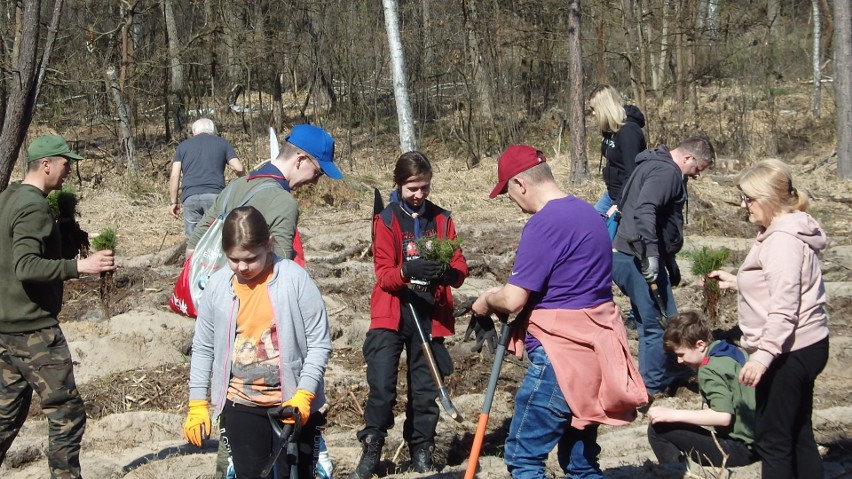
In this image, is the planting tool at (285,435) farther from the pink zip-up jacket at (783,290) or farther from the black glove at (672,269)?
the black glove at (672,269)

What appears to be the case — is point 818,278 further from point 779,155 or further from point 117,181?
point 779,155

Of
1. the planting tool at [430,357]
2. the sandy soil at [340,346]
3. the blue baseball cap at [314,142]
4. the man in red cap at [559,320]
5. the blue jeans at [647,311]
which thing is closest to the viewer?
the man in red cap at [559,320]

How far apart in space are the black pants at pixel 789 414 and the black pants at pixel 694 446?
327mm

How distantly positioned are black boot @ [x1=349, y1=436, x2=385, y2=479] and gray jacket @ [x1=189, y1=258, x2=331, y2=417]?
1542 millimetres

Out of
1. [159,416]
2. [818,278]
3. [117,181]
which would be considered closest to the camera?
[818,278]

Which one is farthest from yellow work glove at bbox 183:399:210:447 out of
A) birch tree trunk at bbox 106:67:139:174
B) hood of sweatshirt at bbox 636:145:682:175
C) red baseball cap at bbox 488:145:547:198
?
birch tree trunk at bbox 106:67:139:174

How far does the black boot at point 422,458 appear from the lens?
527cm

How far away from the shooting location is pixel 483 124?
64.1 ft

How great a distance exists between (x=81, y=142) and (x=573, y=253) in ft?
60.7

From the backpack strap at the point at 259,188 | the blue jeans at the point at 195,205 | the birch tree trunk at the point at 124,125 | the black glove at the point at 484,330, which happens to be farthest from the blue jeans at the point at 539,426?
the birch tree trunk at the point at 124,125

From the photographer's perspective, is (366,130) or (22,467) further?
(366,130)

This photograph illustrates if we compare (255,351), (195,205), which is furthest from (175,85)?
(255,351)

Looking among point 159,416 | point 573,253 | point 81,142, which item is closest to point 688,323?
point 573,253

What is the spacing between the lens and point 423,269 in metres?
4.86
